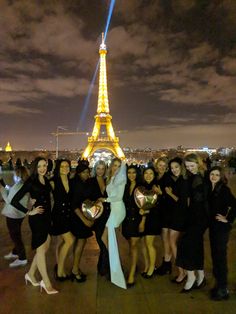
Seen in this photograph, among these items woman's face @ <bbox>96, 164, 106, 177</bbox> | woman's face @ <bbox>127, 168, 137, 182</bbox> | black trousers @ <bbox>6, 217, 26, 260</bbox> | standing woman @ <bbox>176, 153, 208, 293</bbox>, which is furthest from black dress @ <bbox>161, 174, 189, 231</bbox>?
black trousers @ <bbox>6, 217, 26, 260</bbox>

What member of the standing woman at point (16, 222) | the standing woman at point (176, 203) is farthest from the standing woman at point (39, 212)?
the standing woman at point (176, 203)

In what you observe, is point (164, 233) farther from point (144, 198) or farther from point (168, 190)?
point (144, 198)

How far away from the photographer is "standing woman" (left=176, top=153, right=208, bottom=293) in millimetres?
4438

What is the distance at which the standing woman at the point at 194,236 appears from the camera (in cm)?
444

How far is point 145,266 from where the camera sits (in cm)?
540

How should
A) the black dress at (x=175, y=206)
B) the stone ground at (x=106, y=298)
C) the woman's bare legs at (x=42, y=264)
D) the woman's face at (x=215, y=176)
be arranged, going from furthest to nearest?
the black dress at (x=175, y=206) → the woman's bare legs at (x=42, y=264) → the woman's face at (x=215, y=176) → the stone ground at (x=106, y=298)

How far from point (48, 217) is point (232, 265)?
3.21 metres

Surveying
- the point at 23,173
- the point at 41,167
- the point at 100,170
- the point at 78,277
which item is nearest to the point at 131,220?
the point at 100,170

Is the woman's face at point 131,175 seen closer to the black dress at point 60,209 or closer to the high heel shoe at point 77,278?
the black dress at point 60,209

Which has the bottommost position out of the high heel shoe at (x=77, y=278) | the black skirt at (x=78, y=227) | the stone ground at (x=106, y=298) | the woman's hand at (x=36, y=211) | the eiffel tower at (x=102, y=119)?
the stone ground at (x=106, y=298)

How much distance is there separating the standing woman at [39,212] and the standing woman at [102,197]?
0.70 metres

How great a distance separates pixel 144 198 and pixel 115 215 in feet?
1.76

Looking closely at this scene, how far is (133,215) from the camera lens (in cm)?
475

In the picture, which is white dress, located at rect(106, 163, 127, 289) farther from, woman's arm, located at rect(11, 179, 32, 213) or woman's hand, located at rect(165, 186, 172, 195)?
woman's arm, located at rect(11, 179, 32, 213)
